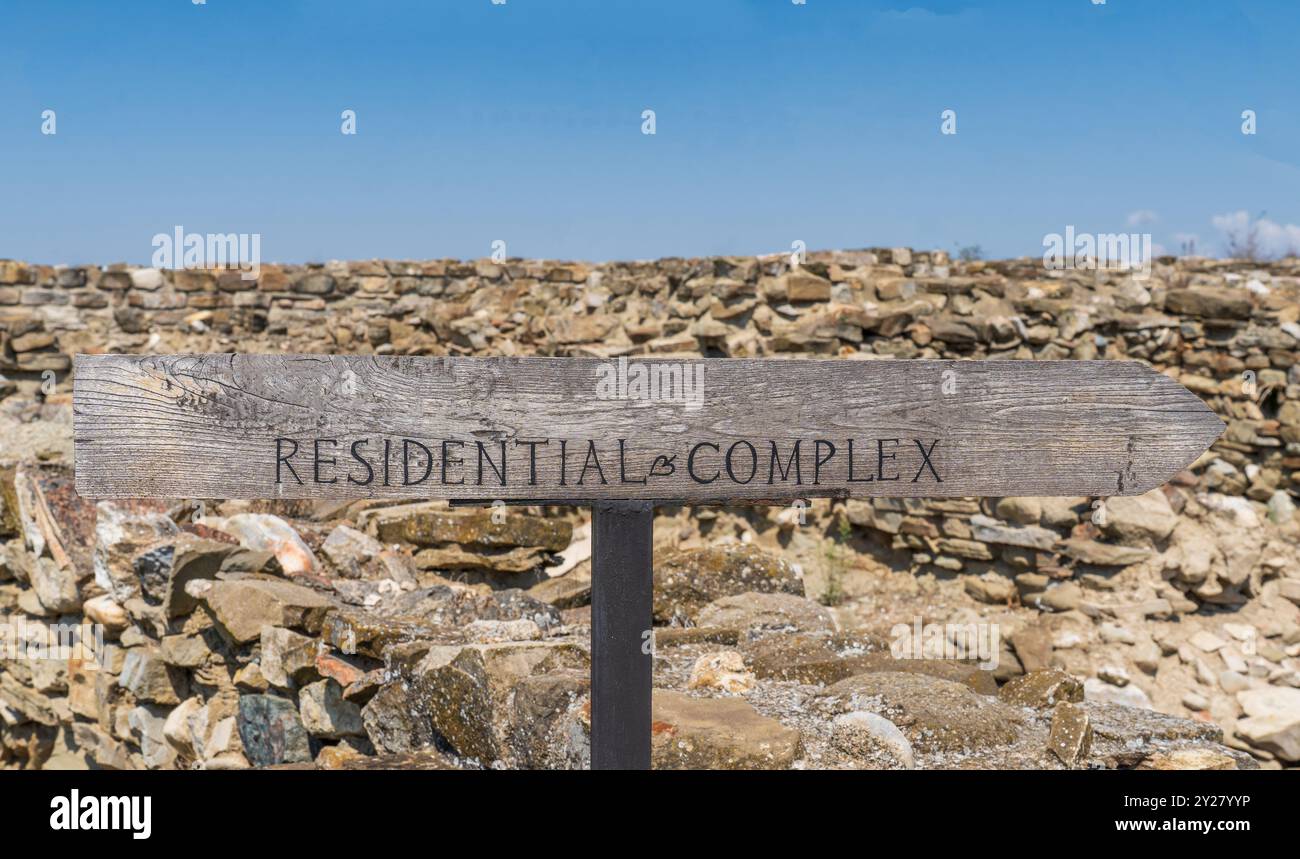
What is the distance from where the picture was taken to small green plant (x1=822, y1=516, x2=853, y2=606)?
7.44 m

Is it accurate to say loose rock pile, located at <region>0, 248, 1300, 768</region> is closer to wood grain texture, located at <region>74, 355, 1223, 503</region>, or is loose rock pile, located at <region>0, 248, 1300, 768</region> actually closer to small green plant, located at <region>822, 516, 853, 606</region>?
small green plant, located at <region>822, 516, 853, 606</region>

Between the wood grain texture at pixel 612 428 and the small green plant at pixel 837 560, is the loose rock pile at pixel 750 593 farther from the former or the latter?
the wood grain texture at pixel 612 428

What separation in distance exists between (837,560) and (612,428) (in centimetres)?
564

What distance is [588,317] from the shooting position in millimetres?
9320

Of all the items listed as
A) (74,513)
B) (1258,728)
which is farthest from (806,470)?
(1258,728)

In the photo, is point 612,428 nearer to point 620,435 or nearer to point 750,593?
point 620,435

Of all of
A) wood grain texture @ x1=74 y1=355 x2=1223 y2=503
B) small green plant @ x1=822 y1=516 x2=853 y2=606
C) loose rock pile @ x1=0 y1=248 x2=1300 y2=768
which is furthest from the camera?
small green plant @ x1=822 y1=516 x2=853 y2=606

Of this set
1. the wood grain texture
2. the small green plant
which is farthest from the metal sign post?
the small green plant

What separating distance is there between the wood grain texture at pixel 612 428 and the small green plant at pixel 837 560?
5090 mm

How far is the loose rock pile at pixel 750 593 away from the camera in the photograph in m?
3.47

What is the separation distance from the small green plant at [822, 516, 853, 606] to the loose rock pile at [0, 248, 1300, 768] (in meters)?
0.02

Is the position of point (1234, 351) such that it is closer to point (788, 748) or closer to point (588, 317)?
point (588, 317)

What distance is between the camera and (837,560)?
758 cm

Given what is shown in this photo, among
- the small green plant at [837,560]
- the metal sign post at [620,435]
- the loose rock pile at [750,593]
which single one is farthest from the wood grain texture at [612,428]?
the small green plant at [837,560]
